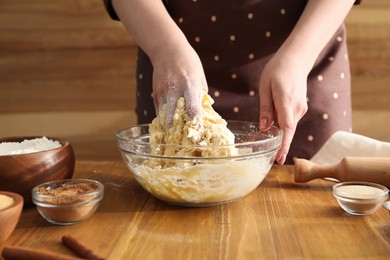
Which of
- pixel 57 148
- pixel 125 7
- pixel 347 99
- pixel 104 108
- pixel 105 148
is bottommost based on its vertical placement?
pixel 105 148

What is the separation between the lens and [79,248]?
0.69 m

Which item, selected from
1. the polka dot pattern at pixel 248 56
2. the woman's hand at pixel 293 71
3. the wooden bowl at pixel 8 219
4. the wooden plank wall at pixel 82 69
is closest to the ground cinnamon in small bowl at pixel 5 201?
the wooden bowl at pixel 8 219

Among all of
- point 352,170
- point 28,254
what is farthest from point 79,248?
point 352,170

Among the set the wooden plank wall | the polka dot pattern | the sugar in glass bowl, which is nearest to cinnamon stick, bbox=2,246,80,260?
the sugar in glass bowl

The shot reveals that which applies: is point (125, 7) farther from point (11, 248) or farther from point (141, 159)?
point (11, 248)

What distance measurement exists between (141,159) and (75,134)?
4.94 feet

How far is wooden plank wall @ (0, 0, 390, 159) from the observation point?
2.25m

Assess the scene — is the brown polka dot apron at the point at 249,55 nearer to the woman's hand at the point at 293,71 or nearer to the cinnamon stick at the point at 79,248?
the woman's hand at the point at 293,71

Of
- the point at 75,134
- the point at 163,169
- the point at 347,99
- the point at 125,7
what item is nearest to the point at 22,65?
the point at 75,134

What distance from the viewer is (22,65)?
230 centimetres

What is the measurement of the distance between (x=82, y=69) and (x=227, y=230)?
65.5 inches

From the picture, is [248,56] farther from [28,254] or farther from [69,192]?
[28,254]

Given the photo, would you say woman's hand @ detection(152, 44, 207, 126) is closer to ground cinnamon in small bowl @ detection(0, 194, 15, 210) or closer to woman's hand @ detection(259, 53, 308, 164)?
woman's hand @ detection(259, 53, 308, 164)

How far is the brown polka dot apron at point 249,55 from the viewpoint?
1.40 meters
